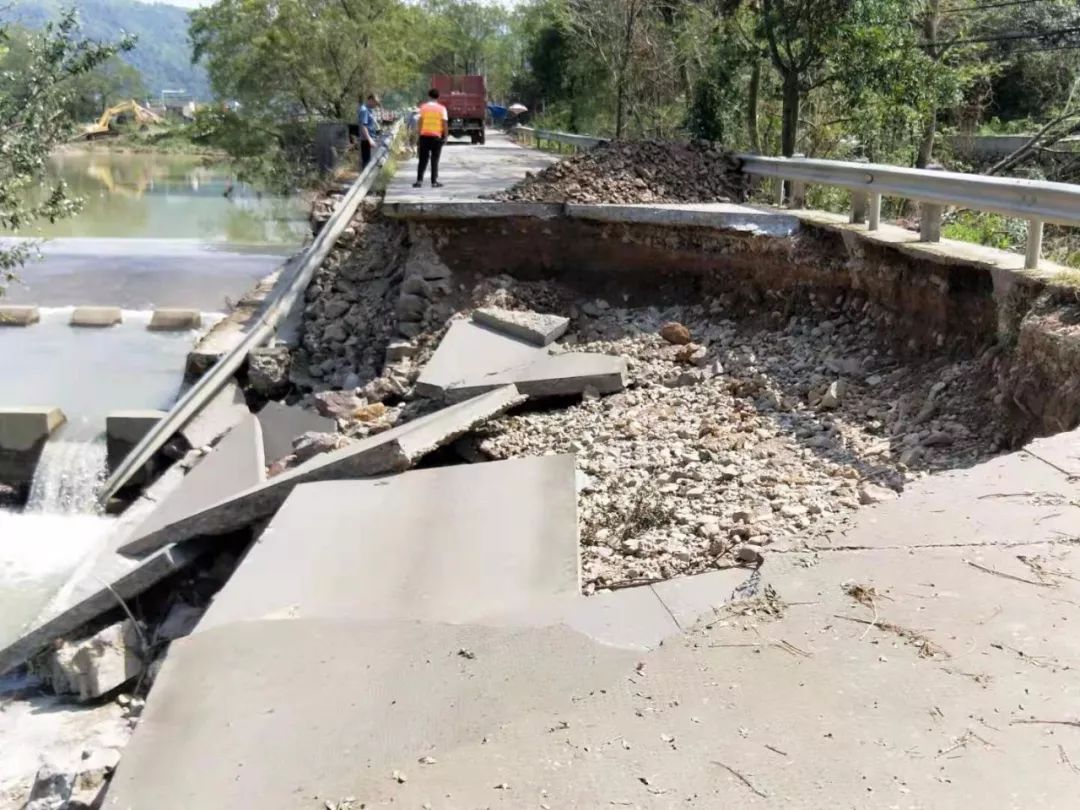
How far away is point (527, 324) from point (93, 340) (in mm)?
9731

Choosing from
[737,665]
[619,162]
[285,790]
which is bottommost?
[285,790]

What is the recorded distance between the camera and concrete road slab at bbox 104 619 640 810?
3498 mm

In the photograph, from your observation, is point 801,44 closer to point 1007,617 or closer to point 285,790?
point 1007,617

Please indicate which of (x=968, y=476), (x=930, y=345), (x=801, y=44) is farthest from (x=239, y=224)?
(x=968, y=476)

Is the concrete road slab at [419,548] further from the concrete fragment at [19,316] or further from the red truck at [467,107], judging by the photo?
the red truck at [467,107]

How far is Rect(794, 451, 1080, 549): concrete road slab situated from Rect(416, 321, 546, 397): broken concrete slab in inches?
172

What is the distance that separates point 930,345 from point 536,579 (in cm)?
374

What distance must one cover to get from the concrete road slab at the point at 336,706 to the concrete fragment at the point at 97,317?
44.4ft

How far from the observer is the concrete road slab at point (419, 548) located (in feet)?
16.6

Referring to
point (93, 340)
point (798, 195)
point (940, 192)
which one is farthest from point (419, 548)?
point (93, 340)

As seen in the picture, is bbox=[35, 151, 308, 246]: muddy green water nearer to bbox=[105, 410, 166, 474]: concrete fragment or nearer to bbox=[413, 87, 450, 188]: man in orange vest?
bbox=[413, 87, 450, 188]: man in orange vest

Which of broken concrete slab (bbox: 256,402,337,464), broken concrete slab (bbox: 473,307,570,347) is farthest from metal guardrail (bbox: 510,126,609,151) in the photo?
broken concrete slab (bbox: 256,402,337,464)

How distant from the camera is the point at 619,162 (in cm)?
1259

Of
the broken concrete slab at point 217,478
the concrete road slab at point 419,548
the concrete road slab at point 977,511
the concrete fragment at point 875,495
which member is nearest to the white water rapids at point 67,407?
the broken concrete slab at point 217,478
